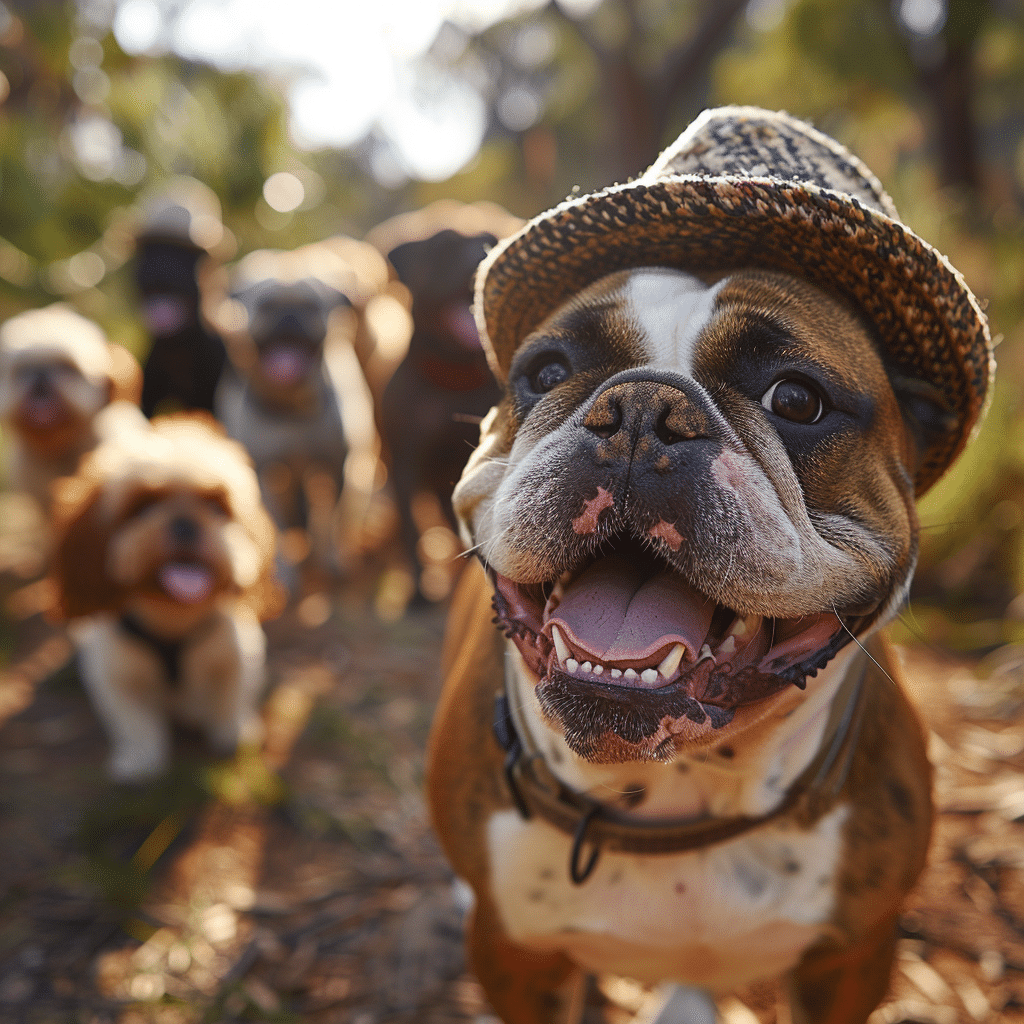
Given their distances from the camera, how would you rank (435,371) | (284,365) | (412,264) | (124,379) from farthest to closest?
(284,365) < (124,379) < (435,371) < (412,264)

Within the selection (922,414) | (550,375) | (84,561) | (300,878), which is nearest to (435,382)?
(84,561)

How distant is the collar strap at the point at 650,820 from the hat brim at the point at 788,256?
0.50 meters

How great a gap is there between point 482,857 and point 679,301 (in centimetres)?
102

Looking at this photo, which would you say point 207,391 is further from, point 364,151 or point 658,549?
point 364,151

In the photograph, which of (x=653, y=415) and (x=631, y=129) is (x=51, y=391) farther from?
(x=631, y=129)

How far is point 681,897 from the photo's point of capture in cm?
144

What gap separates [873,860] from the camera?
144cm

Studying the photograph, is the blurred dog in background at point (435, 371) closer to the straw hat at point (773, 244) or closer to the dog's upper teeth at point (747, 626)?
the straw hat at point (773, 244)

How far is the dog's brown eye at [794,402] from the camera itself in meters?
1.28

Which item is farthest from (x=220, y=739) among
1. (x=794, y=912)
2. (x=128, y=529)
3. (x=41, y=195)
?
(x=41, y=195)

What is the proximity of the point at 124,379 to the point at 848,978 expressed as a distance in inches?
168

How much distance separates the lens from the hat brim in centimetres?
120

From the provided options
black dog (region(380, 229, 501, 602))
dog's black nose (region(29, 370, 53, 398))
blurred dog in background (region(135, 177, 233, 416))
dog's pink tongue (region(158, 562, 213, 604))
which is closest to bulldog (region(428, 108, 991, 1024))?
dog's pink tongue (region(158, 562, 213, 604))

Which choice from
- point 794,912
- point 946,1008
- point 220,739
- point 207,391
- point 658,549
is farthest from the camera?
point 207,391
